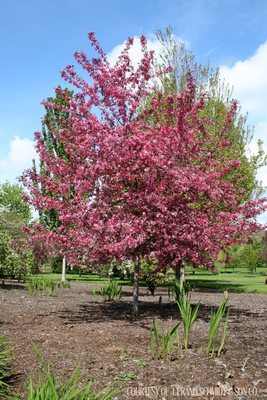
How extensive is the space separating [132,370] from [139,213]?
3.53 meters

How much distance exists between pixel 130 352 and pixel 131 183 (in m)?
3.58

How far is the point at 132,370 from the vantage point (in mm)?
4008

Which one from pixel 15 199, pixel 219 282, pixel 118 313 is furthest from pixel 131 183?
pixel 15 199

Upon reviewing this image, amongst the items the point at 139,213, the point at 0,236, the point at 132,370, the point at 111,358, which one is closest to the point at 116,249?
the point at 139,213

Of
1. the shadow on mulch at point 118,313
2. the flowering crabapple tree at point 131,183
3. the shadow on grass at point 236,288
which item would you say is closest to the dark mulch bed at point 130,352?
the shadow on mulch at point 118,313

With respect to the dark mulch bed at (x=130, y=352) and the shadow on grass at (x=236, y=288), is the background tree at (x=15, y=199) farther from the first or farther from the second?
the dark mulch bed at (x=130, y=352)

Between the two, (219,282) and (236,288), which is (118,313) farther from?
(219,282)

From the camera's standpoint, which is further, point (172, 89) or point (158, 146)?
point (172, 89)

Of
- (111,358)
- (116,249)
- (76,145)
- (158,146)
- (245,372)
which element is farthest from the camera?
(76,145)

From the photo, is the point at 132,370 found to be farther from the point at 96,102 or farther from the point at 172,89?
the point at 172,89

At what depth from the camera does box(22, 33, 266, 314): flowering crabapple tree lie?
6719 mm

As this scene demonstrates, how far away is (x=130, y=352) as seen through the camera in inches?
186

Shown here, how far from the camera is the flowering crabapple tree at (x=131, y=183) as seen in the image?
6.72 metres

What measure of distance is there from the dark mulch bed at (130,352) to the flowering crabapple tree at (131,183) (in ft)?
4.61
